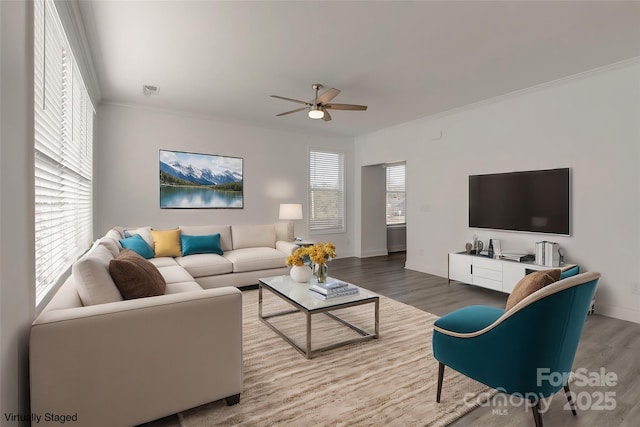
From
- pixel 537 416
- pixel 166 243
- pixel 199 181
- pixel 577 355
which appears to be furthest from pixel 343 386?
pixel 199 181

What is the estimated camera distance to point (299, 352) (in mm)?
2637

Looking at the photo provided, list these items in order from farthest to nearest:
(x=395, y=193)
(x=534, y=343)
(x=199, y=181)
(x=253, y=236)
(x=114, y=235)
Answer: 1. (x=395, y=193)
2. (x=199, y=181)
3. (x=253, y=236)
4. (x=114, y=235)
5. (x=534, y=343)

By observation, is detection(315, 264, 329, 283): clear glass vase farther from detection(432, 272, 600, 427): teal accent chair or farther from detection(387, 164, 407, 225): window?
detection(387, 164, 407, 225): window

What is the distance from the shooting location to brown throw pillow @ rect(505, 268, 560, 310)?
5.62ft

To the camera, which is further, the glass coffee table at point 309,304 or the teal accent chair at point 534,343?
the glass coffee table at point 309,304

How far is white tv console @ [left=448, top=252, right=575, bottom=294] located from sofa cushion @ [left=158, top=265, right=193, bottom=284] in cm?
351

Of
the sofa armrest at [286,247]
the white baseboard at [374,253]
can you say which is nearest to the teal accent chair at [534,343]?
the sofa armrest at [286,247]

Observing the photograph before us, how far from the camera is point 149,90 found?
4168mm

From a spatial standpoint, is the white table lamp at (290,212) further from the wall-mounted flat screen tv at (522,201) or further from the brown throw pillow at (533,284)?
the brown throw pillow at (533,284)

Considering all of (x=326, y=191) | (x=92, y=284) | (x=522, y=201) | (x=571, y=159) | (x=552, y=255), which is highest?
(x=571, y=159)

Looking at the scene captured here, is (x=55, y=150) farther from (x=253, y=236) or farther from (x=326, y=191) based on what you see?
(x=326, y=191)

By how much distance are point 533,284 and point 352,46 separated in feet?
8.06

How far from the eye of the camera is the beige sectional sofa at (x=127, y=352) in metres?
1.48

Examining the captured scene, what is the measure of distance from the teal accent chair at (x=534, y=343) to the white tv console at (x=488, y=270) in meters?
2.29
